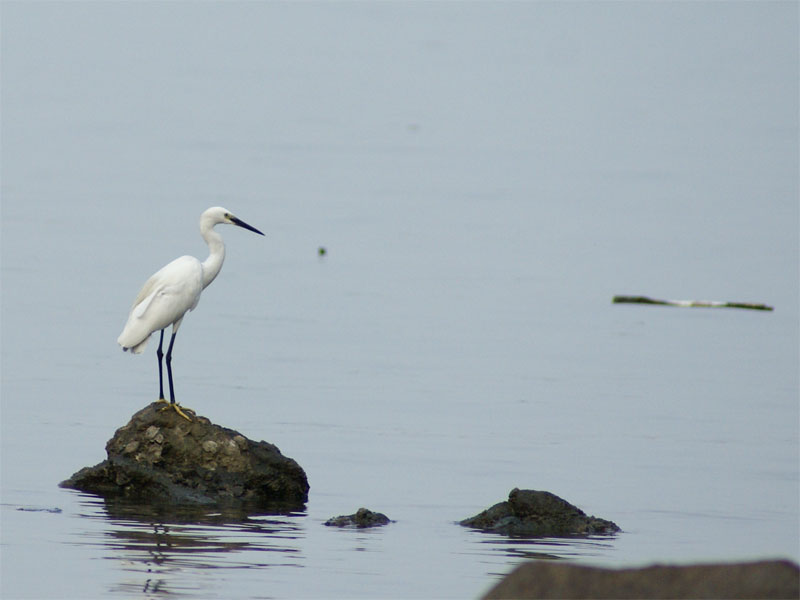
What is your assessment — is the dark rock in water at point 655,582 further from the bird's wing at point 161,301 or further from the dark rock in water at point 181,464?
the bird's wing at point 161,301

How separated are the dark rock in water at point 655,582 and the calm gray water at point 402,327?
444cm

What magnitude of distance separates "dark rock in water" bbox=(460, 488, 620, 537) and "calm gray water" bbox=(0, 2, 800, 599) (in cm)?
28

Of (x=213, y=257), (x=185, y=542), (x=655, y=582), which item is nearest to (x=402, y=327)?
(x=213, y=257)

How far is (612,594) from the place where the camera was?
754 centimetres

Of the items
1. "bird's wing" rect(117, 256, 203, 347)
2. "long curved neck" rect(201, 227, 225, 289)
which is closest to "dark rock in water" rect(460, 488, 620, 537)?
"bird's wing" rect(117, 256, 203, 347)

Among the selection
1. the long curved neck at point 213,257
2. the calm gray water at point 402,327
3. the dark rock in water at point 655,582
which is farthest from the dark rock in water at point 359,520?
the dark rock in water at point 655,582

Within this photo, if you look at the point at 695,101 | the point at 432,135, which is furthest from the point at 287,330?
the point at 695,101

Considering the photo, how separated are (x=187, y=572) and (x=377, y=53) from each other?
262ft

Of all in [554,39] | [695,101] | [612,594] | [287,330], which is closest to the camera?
[612,594]

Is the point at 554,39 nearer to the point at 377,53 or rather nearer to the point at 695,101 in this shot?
the point at 377,53

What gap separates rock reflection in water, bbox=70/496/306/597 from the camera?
12.0 m

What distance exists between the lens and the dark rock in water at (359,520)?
14.5m

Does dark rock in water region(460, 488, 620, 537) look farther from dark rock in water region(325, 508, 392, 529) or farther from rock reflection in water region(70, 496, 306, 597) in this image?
rock reflection in water region(70, 496, 306, 597)

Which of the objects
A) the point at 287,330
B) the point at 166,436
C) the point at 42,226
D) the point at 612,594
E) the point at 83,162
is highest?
the point at 83,162
